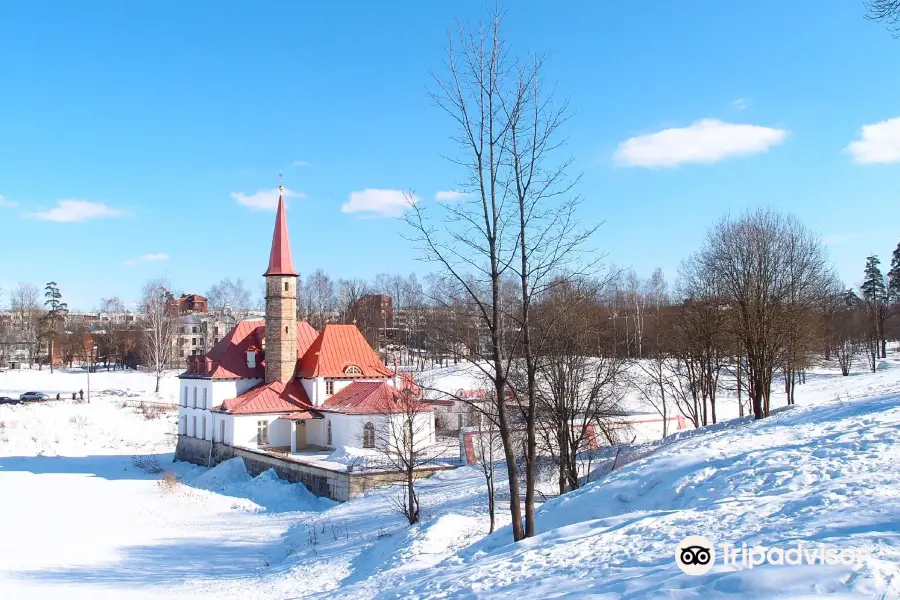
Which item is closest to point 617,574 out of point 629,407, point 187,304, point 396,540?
point 396,540

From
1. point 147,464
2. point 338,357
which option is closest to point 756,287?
point 338,357

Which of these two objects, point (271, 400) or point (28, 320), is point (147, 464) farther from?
point (28, 320)

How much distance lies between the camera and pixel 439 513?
712 inches

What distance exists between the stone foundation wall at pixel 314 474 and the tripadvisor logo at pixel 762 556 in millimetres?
16995

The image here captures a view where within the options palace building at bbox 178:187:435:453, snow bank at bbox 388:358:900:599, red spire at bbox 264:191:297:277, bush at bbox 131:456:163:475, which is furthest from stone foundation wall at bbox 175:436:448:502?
snow bank at bbox 388:358:900:599

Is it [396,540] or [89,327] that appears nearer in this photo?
[396,540]

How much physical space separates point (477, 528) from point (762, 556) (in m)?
9.73

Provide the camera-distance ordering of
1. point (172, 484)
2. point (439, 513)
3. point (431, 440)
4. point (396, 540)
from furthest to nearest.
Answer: point (431, 440) → point (172, 484) → point (439, 513) → point (396, 540)

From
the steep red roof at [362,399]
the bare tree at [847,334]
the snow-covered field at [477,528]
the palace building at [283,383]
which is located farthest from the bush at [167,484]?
the bare tree at [847,334]

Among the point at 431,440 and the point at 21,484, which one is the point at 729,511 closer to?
the point at 431,440

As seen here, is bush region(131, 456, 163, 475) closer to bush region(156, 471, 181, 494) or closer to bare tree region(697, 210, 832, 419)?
bush region(156, 471, 181, 494)

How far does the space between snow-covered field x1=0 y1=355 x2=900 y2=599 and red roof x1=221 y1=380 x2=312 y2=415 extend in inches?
132

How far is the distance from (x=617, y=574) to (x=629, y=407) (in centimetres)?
3984

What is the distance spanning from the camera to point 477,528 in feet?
48.8
